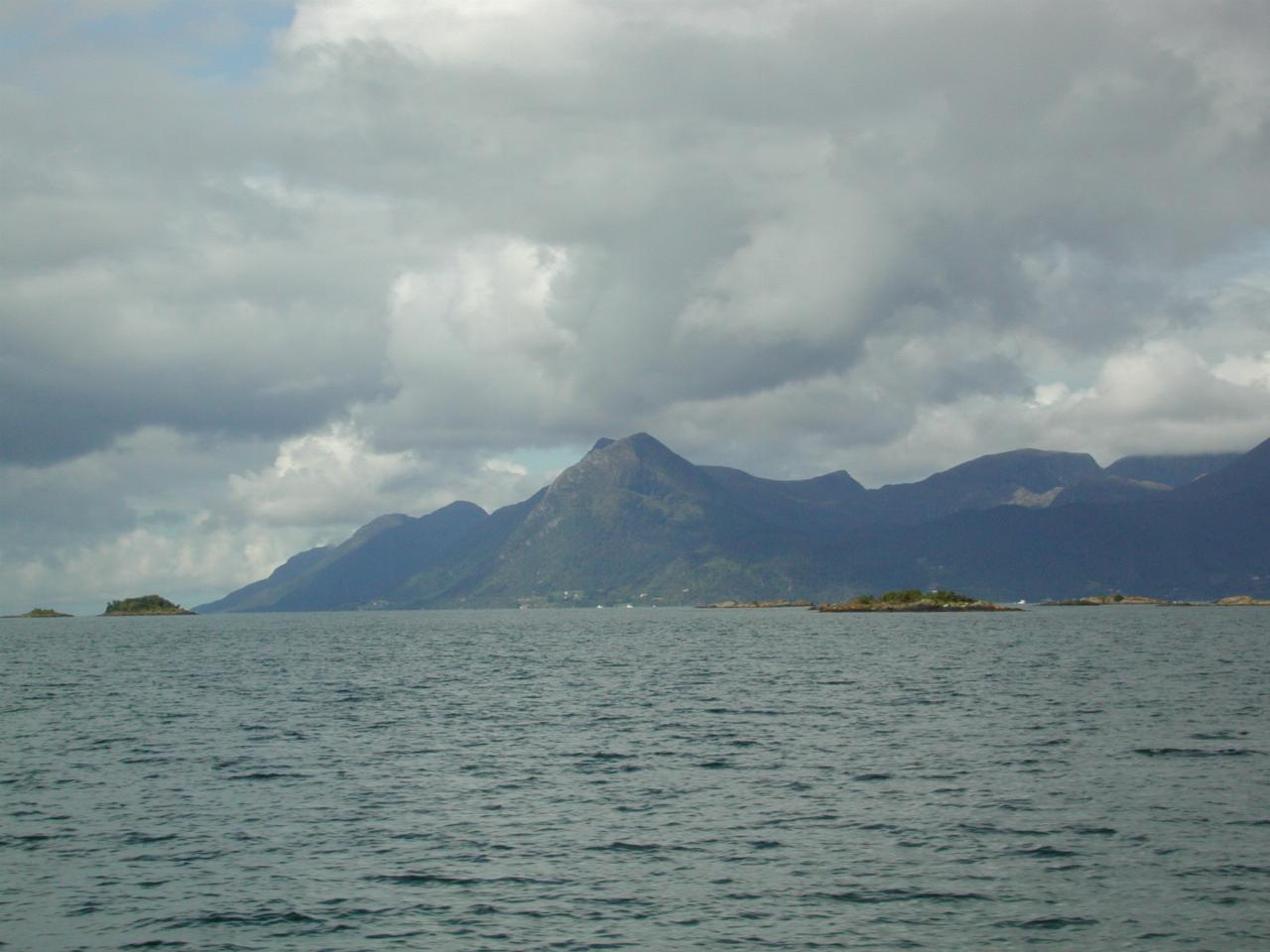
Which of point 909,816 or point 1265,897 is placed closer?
point 1265,897

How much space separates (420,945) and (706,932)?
28.4 ft

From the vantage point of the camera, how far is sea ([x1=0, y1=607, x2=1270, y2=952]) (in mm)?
34188

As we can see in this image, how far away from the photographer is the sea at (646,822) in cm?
3419

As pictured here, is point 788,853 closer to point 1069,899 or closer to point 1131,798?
point 1069,899

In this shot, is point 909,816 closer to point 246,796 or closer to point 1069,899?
point 1069,899

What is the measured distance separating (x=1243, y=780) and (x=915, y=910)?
28687 millimetres

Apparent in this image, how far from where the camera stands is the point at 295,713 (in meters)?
90.9

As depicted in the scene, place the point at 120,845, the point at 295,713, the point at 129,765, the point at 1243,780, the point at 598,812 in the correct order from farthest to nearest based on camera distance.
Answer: the point at 295,713 → the point at 129,765 → the point at 1243,780 → the point at 598,812 → the point at 120,845

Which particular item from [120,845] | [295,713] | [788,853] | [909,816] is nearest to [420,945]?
[788,853]

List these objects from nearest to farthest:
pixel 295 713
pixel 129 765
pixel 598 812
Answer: pixel 598 812 → pixel 129 765 → pixel 295 713

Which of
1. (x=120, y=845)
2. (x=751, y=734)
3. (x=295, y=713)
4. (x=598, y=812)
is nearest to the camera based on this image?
(x=120, y=845)

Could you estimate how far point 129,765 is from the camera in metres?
64.2

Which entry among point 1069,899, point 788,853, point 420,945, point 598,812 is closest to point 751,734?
point 598,812

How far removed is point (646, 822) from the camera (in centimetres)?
4766
